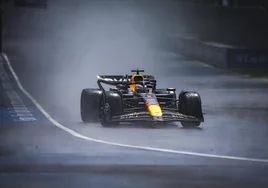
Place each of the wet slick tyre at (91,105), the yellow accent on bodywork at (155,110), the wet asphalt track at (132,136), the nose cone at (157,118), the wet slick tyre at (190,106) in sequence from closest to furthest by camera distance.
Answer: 1. the wet asphalt track at (132,136)
2. the nose cone at (157,118)
3. the yellow accent on bodywork at (155,110)
4. the wet slick tyre at (190,106)
5. the wet slick tyre at (91,105)

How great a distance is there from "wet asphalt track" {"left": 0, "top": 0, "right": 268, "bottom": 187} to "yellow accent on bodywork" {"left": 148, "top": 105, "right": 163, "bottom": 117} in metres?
0.36

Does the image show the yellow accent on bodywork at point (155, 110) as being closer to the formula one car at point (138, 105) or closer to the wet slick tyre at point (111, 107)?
the formula one car at point (138, 105)

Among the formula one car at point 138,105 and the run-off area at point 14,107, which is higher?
the formula one car at point 138,105

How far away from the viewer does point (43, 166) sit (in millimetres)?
19781

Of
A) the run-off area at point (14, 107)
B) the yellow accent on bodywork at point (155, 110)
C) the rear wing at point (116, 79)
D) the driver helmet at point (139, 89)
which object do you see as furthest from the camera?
the run-off area at point (14, 107)

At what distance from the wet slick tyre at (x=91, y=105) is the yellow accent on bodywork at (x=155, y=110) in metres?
1.88

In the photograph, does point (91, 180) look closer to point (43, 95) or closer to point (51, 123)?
point (51, 123)

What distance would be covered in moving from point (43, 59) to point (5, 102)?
27.6 m

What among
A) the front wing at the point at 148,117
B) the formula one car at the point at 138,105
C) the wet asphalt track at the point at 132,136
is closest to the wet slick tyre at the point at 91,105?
the formula one car at the point at 138,105

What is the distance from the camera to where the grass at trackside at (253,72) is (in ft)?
161

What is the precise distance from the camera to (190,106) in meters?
26.9

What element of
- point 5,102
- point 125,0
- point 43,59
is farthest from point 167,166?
point 125,0

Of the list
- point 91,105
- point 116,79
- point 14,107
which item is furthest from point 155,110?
point 14,107

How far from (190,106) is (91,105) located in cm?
242
